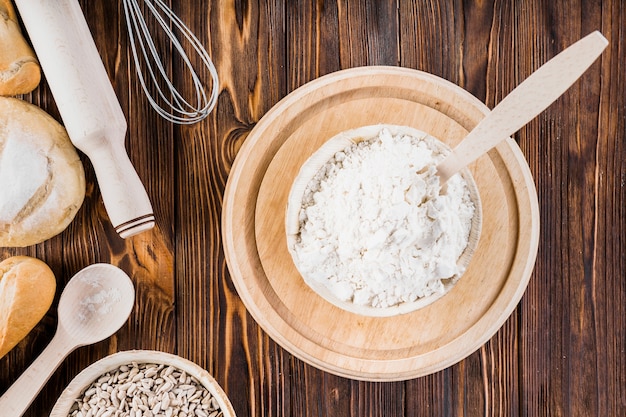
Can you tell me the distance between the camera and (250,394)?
83 centimetres

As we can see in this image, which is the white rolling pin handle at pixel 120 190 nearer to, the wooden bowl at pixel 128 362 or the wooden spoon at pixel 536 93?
the wooden bowl at pixel 128 362

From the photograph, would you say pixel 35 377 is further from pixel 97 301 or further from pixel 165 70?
pixel 165 70

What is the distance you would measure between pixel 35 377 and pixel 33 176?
11.3 inches

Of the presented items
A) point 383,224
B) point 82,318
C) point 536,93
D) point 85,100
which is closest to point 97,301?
point 82,318

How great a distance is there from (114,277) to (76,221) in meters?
0.11

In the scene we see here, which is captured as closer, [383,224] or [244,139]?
[383,224]

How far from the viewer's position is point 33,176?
73cm

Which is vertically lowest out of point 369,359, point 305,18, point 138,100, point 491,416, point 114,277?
point 491,416

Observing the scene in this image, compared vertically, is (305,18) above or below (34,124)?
above

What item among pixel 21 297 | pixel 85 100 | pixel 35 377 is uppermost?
pixel 85 100

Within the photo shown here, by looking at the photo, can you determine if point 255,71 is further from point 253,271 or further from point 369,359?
point 369,359

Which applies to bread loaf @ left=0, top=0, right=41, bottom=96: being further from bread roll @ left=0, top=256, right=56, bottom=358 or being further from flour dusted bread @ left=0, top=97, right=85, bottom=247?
bread roll @ left=0, top=256, right=56, bottom=358

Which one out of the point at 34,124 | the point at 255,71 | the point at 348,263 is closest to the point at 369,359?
the point at 348,263

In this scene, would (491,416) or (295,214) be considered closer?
(295,214)
